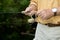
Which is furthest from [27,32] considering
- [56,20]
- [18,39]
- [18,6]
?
[56,20]

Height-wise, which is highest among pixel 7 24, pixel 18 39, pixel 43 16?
pixel 43 16

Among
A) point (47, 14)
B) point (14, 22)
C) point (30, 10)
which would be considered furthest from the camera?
point (14, 22)

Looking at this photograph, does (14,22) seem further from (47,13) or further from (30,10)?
(47,13)

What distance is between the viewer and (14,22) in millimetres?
3486

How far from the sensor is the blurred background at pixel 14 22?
11.3ft

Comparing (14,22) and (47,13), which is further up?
(47,13)

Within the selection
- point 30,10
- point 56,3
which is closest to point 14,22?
point 30,10

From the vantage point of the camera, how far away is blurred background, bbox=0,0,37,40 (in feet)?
11.3

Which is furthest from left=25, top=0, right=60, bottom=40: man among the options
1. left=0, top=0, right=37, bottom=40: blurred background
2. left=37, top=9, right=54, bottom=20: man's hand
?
left=0, top=0, right=37, bottom=40: blurred background

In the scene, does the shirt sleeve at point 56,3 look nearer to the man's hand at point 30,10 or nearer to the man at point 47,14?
the man at point 47,14

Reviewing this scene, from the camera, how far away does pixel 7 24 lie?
11.4ft

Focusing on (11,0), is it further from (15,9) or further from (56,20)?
(56,20)

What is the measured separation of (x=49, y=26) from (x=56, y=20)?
0.10 meters

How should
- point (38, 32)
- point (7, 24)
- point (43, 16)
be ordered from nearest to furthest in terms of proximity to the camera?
point (43, 16), point (38, 32), point (7, 24)
